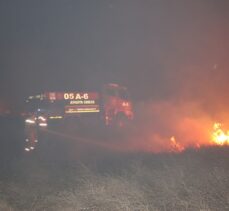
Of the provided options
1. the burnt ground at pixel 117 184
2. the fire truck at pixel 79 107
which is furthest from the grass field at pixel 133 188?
the fire truck at pixel 79 107

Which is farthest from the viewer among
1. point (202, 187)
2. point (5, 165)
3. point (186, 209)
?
point (5, 165)

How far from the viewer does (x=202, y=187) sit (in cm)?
698

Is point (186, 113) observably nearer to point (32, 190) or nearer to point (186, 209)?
point (32, 190)

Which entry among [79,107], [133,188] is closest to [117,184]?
[133,188]

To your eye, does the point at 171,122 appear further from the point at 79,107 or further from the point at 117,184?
the point at 117,184

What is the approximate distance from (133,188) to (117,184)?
420 millimetres

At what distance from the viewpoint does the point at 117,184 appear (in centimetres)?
786

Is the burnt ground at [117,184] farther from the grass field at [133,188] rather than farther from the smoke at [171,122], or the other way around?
the smoke at [171,122]

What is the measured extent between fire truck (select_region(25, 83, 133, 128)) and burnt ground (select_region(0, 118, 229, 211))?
729 centimetres

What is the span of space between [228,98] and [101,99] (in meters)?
9.19

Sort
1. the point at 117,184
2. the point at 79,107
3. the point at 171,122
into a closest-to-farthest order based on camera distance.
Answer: the point at 117,184, the point at 79,107, the point at 171,122

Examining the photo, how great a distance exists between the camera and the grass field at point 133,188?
6.62m

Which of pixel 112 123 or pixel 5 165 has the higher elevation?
pixel 112 123

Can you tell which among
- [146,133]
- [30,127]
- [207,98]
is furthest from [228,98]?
[30,127]
